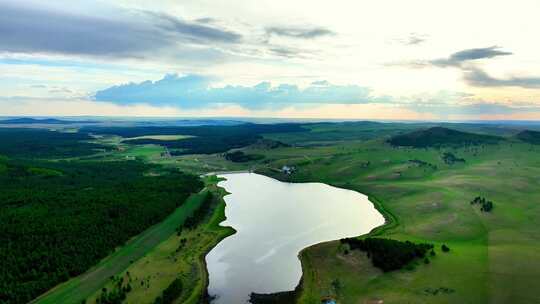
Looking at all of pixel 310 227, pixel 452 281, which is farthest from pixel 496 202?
pixel 452 281

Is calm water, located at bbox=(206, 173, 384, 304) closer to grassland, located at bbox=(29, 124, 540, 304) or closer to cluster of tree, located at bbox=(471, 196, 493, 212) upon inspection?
grassland, located at bbox=(29, 124, 540, 304)

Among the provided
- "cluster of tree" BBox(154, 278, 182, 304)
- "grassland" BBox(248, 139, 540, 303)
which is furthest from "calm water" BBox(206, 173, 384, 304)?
"cluster of tree" BBox(154, 278, 182, 304)

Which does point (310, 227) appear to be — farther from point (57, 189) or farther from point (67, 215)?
point (57, 189)

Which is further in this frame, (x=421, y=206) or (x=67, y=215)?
(x=421, y=206)

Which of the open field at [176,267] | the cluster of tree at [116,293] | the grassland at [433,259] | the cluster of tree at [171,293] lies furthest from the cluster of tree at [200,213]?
the cluster of tree at [171,293]

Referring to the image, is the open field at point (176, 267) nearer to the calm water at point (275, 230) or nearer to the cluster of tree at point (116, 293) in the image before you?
the cluster of tree at point (116, 293)
